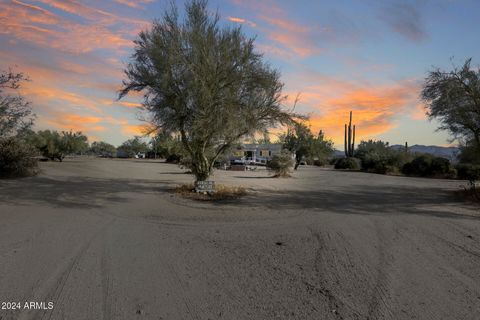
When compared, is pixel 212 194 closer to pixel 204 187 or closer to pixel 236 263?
pixel 204 187

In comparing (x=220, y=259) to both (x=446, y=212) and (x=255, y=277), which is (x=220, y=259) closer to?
(x=255, y=277)

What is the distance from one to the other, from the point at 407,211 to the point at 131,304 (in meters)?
10.3

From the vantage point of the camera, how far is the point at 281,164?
31.6 m

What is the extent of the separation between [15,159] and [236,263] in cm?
1896

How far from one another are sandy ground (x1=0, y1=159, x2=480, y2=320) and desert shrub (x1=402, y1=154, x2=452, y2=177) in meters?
28.0

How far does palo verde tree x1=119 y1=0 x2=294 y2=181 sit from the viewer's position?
557 inches

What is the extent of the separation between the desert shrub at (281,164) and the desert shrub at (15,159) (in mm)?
18329

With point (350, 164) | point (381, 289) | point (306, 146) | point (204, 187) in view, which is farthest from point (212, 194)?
point (306, 146)

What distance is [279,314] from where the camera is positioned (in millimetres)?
4250

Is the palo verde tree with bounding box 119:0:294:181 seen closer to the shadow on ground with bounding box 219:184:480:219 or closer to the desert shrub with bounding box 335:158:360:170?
the shadow on ground with bounding box 219:184:480:219

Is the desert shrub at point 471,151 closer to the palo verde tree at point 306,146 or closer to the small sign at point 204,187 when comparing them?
the small sign at point 204,187

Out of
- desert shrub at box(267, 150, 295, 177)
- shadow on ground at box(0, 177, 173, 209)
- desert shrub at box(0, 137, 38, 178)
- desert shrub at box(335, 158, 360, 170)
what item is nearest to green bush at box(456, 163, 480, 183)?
desert shrub at box(267, 150, 295, 177)

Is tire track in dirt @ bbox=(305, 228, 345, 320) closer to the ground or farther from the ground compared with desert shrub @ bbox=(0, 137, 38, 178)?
closer to the ground

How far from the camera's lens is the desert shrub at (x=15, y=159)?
19.9 metres
